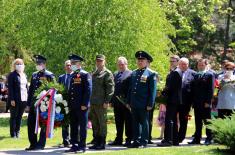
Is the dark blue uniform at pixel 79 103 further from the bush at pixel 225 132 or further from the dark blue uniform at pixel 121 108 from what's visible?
the bush at pixel 225 132

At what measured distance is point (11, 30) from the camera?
2811cm

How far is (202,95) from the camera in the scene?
14094mm

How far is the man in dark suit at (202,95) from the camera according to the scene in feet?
45.9

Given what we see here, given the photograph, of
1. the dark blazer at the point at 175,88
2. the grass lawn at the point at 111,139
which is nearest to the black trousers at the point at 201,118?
the dark blazer at the point at 175,88

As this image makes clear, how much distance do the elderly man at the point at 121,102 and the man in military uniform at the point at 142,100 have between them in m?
0.98

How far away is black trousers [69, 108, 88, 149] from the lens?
12562 mm

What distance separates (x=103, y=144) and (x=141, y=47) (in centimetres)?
846

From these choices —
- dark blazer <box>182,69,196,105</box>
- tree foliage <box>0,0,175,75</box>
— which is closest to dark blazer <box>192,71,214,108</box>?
dark blazer <box>182,69,196,105</box>

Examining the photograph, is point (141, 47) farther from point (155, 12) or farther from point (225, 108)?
point (225, 108)

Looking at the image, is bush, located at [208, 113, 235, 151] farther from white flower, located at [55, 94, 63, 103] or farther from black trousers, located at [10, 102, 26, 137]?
black trousers, located at [10, 102, 26, 137]

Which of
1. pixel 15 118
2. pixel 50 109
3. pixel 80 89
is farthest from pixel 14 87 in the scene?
pixel 80 89

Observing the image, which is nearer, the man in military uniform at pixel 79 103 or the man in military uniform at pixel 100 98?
the man in military uniform at pixel 79 103

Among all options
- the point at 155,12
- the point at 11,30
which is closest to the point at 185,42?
the point at 11,30

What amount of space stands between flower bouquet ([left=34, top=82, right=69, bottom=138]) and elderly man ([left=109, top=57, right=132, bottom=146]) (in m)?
1.72
